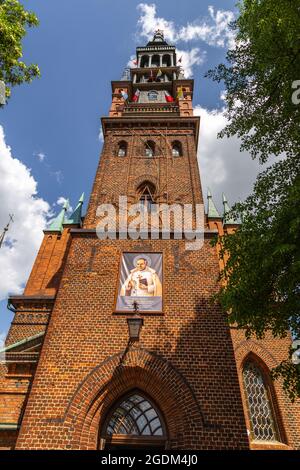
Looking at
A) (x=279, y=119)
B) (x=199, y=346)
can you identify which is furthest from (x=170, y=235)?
(x=279, y=119)

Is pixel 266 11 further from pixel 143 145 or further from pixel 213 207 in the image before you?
pixel 213 207

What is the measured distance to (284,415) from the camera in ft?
29.9

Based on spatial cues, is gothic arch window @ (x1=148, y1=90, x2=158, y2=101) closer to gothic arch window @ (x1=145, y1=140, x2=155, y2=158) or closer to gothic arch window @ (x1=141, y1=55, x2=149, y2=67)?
gothic arch window @ (x1=141, y1=55, x2=149, y2=67)

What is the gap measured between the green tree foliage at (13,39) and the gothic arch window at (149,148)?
704cm

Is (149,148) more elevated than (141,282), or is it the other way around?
(149,148)

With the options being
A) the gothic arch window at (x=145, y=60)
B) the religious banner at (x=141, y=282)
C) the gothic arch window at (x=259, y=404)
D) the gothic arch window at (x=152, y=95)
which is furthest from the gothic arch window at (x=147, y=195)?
the gothic arch window at (x=145, y=60)

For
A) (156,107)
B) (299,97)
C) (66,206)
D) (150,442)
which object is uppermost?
(156,107)

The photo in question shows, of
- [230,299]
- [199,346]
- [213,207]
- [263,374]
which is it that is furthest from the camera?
[213,207]

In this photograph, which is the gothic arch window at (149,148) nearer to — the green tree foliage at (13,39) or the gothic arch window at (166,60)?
the green tree foliage at (13,39)

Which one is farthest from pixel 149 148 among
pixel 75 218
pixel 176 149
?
pixel 75 218

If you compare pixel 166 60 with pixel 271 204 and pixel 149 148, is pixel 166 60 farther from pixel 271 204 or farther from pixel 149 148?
pixel 271 204

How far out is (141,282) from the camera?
27.6 ft

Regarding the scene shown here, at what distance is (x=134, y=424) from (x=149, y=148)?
35.0 feet

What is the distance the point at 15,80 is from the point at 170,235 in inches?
220
